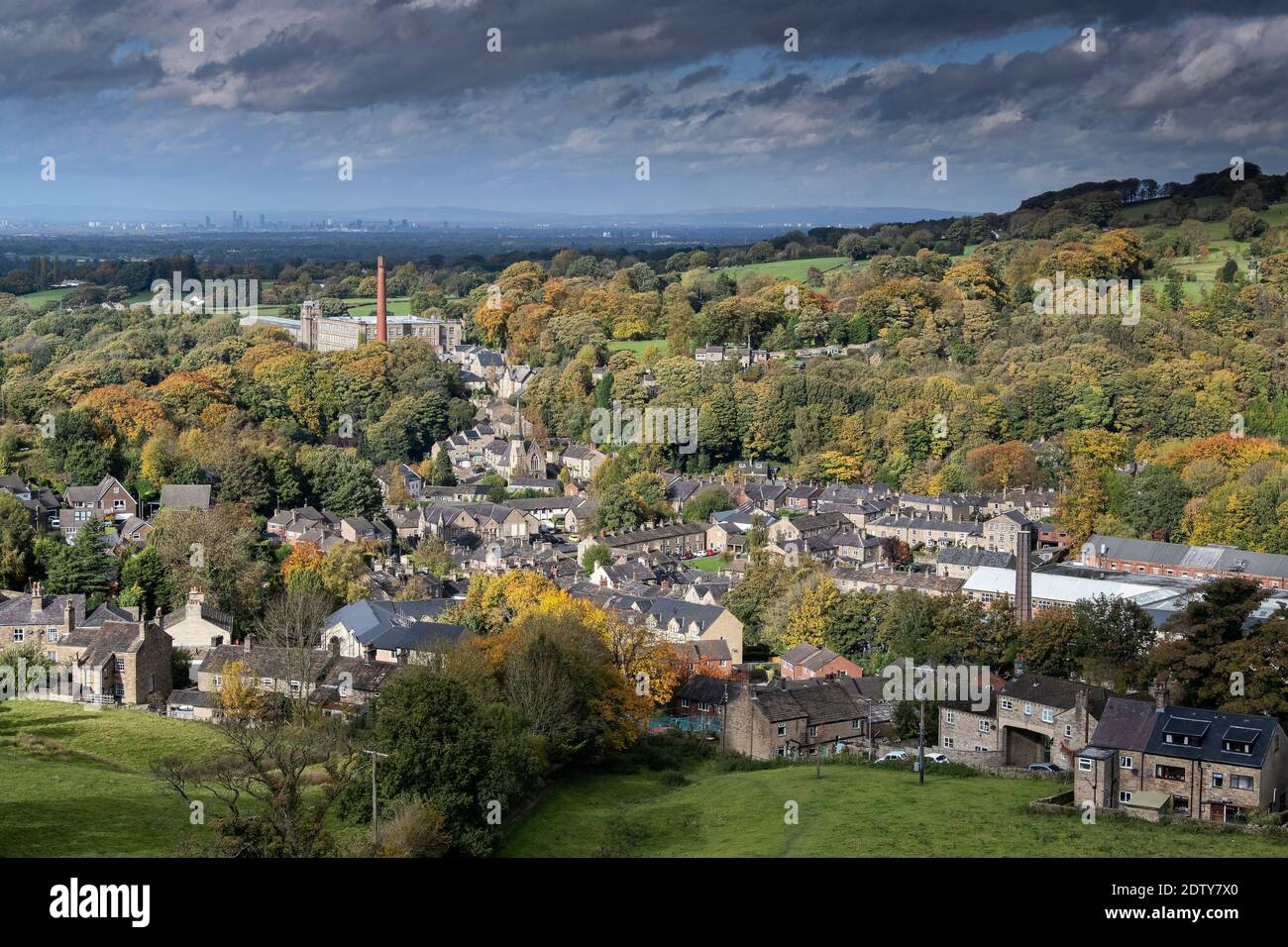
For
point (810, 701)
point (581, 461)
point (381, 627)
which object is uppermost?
point (581, 461)

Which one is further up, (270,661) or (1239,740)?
(1239,740)

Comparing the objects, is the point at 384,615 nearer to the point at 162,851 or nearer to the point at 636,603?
the point at 636,603

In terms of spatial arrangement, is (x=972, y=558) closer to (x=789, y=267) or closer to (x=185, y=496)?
(x=185, y=496)

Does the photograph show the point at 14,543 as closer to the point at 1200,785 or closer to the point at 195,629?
the point at 195,629

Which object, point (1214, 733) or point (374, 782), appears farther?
point (1214, 733)

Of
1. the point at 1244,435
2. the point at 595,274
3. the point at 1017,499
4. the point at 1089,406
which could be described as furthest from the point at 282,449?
the point at 595,274

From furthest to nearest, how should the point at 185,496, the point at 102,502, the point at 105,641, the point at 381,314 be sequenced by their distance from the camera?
1. the point at 381,314
2. the point at 185,496
3. the point at 102,502
4. the point at 105,641

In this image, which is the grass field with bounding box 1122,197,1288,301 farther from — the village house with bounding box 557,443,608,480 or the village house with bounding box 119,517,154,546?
the village house with bounding box 119,517,154,546

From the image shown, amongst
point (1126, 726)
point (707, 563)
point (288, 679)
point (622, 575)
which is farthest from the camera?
point (707, 563)

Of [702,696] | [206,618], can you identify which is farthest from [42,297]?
[702,696]
